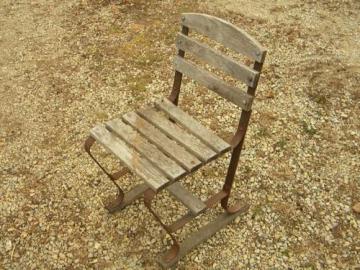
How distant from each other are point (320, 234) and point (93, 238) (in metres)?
1.95

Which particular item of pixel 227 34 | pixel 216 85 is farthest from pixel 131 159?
pixel 227 34

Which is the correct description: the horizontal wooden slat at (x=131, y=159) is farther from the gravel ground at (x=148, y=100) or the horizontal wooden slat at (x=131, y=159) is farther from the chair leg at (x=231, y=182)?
the gravel ground at (x=148, y=100)

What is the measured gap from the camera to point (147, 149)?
3082mm

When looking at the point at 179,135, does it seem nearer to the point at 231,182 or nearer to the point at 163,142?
the point at 163,142

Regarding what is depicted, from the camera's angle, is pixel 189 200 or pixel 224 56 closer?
pixel 224 56

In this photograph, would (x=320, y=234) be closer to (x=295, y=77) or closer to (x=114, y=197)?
(x=114, y=197)

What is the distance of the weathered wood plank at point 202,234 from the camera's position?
11.2 ft

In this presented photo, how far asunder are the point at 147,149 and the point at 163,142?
146mm

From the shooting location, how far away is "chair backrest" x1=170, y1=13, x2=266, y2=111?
115 inches

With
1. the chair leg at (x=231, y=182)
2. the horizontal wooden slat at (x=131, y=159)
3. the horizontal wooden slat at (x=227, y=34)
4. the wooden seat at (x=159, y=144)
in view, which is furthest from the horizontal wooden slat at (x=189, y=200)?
the horizontal wooden slat at (x=227, y=34)

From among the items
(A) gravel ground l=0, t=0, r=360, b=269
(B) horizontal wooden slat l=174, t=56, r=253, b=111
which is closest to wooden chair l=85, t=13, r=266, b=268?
(B) horizontal wooden slat l=174, t=56, r=253, b=111

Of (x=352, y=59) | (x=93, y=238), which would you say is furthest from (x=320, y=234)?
(x=352, y=59)

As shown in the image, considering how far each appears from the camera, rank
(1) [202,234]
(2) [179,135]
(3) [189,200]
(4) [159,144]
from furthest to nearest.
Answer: (1) [202,234]
(3) [189,200]
(2) [179,135]
(4) [159,144]

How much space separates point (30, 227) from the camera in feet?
12.2
